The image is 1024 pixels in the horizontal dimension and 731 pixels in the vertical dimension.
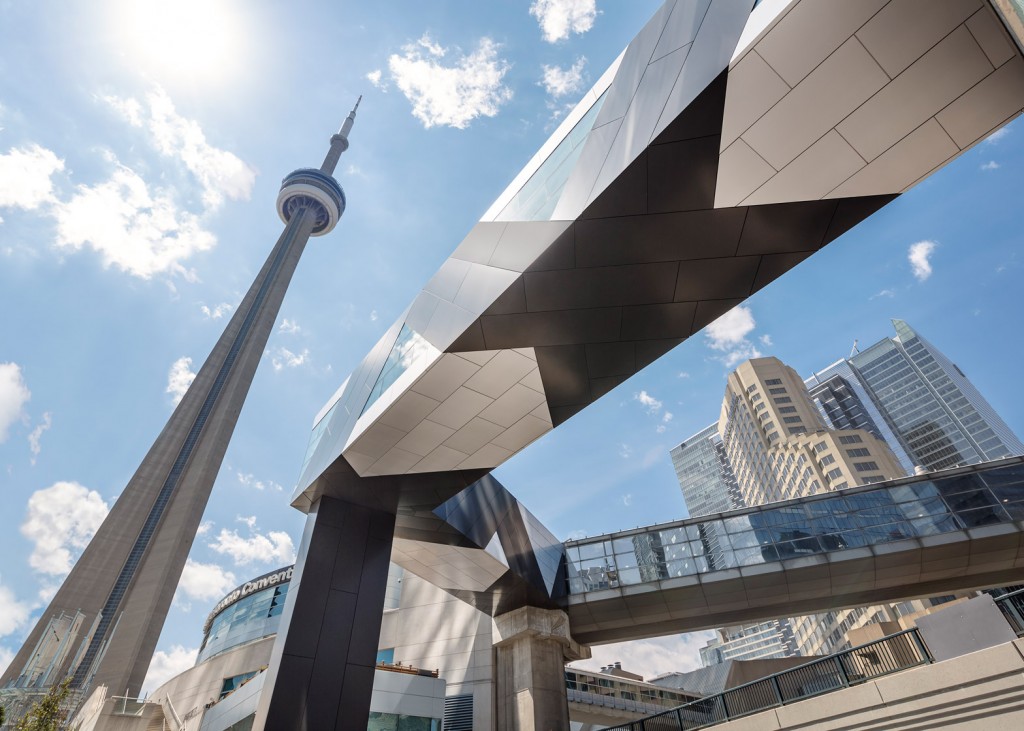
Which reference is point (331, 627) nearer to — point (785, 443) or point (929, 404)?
point (785, 443)

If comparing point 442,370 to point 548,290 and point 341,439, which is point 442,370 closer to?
point 548,290

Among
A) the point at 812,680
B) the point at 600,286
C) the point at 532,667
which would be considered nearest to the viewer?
the point at 600,286

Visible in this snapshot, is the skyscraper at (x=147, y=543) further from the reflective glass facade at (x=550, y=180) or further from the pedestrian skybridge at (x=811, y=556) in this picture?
the reflective glass facade at (x=550, y=180)

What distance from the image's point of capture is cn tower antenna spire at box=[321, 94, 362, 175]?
113 m

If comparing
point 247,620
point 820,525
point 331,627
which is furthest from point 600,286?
point 247,620

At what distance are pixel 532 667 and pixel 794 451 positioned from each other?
94.2 metres

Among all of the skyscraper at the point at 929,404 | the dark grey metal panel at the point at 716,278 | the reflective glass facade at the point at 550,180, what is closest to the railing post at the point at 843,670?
the dark grey metal panel at the point at 716,278

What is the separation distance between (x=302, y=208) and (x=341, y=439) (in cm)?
10176

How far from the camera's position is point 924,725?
929cm

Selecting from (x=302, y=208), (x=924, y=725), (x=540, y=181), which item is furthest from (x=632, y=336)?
(x=302, y=208)

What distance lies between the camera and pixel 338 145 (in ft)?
390

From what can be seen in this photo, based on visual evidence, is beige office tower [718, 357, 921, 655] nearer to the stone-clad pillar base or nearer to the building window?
the stone-clad pillar base

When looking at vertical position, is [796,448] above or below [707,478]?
below

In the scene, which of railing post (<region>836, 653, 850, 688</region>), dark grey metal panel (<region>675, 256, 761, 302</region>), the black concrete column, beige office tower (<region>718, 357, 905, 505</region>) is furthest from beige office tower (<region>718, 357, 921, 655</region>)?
dark grey metal panel (<region>675, 256, 761, 302</region>)
